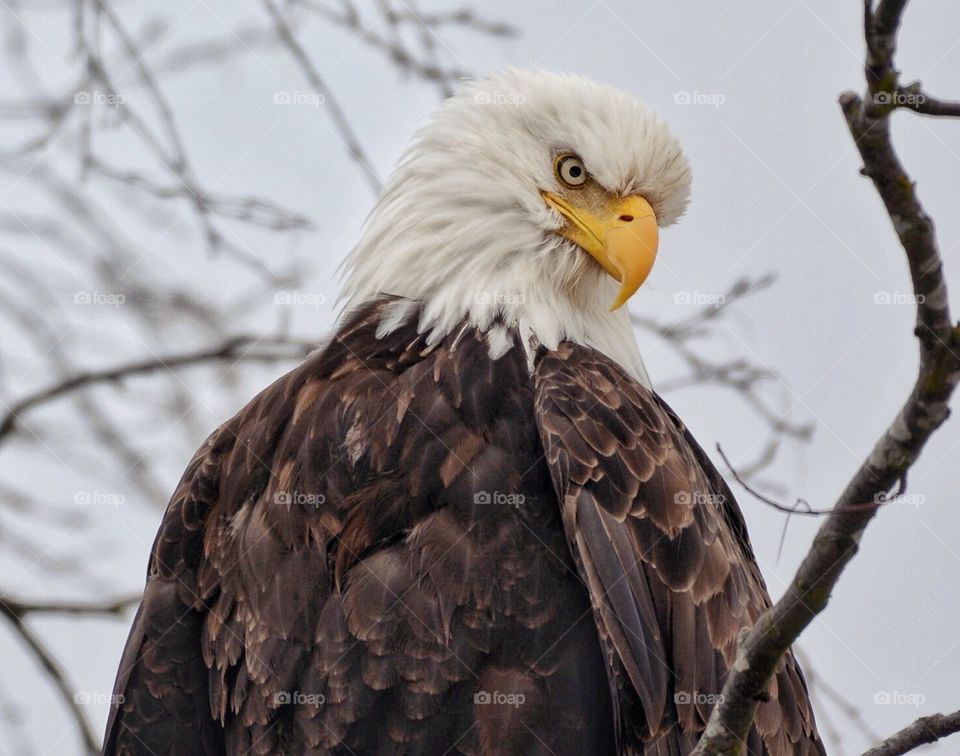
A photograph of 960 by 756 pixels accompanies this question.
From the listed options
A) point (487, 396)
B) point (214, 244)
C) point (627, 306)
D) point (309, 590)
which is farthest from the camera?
point (214, 244)

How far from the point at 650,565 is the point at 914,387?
1490 millimetres

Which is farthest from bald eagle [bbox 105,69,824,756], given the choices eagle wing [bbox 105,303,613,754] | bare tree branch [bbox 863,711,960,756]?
bare tree branch [bbox 863,711,960,756]

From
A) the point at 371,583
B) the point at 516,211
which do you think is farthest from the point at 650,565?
the point at 516,211

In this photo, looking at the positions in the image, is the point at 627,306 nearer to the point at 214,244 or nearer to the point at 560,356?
the point at 560,356

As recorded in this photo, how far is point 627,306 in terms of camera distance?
4.83 meters

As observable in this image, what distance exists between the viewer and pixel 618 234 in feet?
14.5

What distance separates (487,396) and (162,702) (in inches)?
52.4

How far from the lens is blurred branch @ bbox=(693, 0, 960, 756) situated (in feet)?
7.45

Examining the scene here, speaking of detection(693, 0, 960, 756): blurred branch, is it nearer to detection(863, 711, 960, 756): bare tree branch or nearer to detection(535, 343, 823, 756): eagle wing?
detection(863, 711, 960, 756): bare tree branch

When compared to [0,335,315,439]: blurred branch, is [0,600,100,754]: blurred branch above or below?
below

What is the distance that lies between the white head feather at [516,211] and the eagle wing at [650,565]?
44 cm

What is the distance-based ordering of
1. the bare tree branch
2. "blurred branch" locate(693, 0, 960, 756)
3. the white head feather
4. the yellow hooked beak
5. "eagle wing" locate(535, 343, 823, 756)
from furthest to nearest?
the white head feather → the yellow hooked beak → "eagle wing" locate(535, 343, 823, 756) → the bare tree branch → "blurred branch" locate(693, 0, 960, 756)

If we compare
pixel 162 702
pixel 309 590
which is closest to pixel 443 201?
pixel 309 590

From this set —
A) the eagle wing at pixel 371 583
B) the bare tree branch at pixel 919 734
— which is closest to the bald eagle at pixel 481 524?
the eagle wing at pixel 371 583
